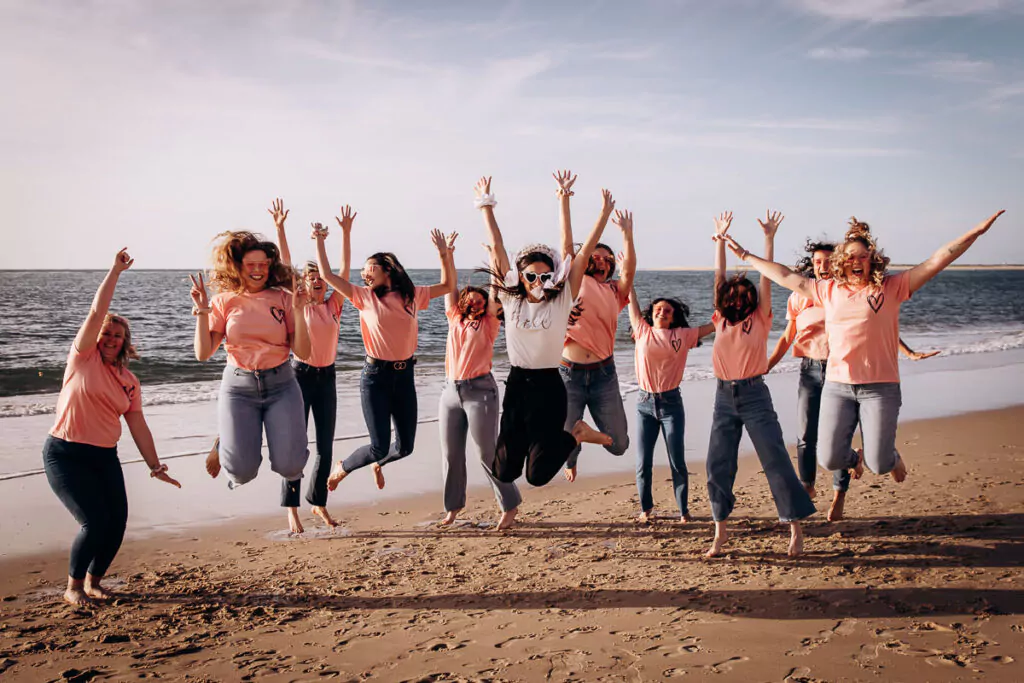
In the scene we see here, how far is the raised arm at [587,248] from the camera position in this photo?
16.9ft

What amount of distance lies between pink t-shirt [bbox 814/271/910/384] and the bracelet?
2447 mm

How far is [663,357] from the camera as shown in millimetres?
6492

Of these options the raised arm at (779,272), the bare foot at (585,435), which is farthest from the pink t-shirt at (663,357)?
the raised arm at (779,272)

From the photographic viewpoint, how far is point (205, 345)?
17.8 feet

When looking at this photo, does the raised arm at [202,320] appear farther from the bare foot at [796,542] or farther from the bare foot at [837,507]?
the bare foot at [837,507]

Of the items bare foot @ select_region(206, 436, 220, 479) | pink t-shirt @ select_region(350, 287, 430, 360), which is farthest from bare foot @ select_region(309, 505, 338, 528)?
pink t-shirt @ select_region(350, 287, 430, 360)

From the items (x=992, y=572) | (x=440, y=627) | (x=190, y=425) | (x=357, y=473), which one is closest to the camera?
(x=440, y=627)

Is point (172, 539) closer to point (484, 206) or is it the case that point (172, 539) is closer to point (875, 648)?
point (484, 206)

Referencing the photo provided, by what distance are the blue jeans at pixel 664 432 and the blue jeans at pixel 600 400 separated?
0.66 ft

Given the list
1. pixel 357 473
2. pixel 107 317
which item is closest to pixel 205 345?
pixel 107 317

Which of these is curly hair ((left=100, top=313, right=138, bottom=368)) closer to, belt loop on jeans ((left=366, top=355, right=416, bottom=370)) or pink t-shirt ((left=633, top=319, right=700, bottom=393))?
belt loop on jeans ((left=366, top=355, right=416, bottom=370))

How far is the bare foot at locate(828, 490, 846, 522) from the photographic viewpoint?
670 cm

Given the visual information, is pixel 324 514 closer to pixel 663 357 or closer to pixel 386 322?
pixel 386 322

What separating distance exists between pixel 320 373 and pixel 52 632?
8.74 feet
